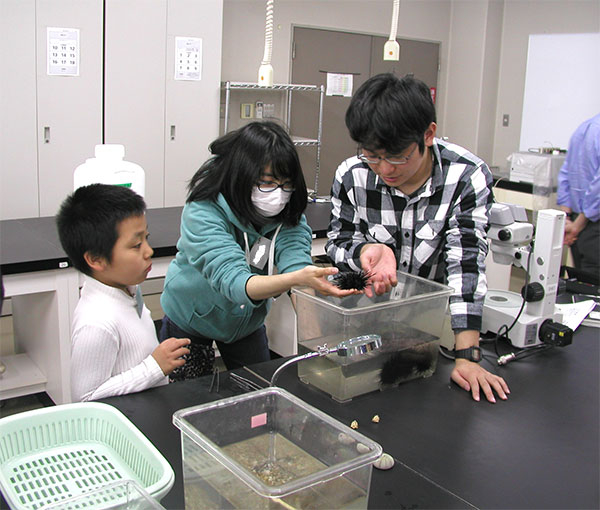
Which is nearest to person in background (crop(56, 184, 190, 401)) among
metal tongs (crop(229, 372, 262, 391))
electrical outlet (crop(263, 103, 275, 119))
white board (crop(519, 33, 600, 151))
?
metal tongs (crop(229, 372, 262, 391))

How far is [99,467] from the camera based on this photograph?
1125 millimetres

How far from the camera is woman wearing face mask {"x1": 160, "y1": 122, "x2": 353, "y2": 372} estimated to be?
4.82 feet

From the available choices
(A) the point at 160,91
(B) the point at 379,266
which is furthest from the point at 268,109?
(B) the point at 379,266

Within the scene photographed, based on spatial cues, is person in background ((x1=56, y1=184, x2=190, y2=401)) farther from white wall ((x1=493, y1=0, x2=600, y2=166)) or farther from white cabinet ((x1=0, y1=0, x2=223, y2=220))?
white wall ((x1=493, y1=0, x2=600, y2=166))

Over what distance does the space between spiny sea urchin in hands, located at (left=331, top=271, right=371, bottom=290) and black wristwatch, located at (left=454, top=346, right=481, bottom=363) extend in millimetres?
299

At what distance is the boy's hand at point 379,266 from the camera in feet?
4.94

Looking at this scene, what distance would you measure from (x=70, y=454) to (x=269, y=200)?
0.73 meters

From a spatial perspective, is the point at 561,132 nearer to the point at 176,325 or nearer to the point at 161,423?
the point at 176,325

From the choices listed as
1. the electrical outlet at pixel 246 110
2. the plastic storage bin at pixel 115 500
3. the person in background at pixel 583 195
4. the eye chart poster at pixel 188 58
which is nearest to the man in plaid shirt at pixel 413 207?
the plastic storage bin at pixel 115 500

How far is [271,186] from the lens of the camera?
5.08ft

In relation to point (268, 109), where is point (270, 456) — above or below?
below

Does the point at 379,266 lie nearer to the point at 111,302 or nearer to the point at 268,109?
the point at 111,302

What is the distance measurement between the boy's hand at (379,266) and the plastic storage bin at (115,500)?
0.76m

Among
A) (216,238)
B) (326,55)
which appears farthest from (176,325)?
(326,55)
